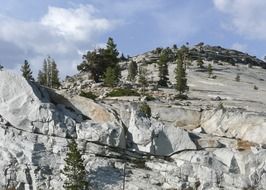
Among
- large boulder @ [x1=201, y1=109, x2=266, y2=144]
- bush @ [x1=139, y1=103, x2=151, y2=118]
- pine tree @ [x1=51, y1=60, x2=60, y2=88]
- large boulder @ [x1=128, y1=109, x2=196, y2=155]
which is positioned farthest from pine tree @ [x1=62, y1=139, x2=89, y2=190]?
pine tree @ [x1=51, y1=60, x2=60, y2=88]

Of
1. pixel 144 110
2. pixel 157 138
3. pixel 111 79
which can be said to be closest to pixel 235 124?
pixel 144 110

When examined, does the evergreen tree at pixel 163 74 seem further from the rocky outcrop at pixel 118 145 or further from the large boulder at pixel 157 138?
the large boulder at pixel 157 138

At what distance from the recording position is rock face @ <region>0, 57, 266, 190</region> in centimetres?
6306

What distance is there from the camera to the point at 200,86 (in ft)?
493

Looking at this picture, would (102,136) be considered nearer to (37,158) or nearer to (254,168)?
(37,158)

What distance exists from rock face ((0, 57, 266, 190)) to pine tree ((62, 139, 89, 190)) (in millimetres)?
2159

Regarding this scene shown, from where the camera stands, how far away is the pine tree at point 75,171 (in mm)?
58938

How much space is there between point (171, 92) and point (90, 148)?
204ft

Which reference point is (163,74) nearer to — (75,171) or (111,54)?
(111,54)

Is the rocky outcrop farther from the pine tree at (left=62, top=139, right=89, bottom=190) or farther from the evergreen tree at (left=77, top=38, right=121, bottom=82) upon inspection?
the evergreen tree at (left=77, top=38, right=121, bottom=82)

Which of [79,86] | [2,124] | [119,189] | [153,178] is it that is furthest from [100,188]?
[79,86]

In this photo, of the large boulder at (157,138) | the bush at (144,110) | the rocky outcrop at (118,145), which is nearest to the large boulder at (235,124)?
A: the rocky outcrop at (118,145)

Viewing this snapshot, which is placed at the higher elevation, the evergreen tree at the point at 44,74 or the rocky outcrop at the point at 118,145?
the evergreen tree at the point at 44,74

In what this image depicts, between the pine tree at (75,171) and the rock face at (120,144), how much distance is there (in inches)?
85.0
